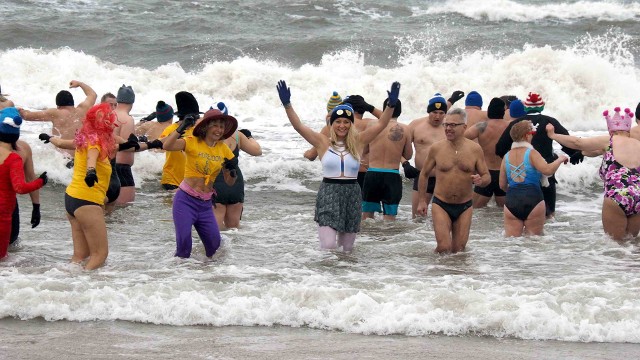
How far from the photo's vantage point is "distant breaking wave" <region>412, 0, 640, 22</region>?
2956 centimetres

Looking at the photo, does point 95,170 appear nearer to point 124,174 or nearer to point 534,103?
point 124,174

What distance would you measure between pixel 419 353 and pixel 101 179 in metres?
3.40

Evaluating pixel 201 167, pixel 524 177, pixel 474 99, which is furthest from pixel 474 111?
pixel 201 167

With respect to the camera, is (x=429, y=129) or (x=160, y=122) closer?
(x=429, y=129)

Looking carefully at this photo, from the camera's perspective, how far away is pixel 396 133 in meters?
11.5

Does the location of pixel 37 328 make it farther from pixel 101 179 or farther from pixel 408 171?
pixel 408 171

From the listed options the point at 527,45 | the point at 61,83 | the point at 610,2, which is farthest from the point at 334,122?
the point at 610,2

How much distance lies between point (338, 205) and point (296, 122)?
90 cm

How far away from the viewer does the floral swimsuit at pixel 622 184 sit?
9.83 metres

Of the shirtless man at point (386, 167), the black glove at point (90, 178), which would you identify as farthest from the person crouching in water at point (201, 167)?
the shirtless man at point (386, 167)

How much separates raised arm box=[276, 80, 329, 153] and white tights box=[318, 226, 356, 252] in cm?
79

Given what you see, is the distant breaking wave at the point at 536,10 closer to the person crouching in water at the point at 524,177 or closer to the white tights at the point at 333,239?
the person crouching in water at the point at 524,177

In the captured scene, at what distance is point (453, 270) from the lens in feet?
30.1

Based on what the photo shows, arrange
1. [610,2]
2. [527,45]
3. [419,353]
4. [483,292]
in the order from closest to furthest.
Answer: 1. [419,353]
2. [483,292]
3. [527,45]
4. [610,2]
